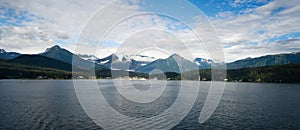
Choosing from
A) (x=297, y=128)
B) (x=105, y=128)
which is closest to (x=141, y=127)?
(x=105, y=128)

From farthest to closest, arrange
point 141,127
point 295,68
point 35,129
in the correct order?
1. point 295,68
2. point 141,127
3. point 35,129

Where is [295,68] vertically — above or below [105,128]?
above

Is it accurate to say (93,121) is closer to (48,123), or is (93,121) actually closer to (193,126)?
(48,123)

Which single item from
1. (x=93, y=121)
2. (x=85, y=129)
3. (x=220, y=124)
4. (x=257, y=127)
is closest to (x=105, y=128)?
(x=85, y=129)

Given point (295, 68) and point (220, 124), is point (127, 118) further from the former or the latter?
point (295, 68)

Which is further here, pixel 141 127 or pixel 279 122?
pixel 279 122

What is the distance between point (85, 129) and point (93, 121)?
4.79m

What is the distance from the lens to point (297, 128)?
3139 centimetres

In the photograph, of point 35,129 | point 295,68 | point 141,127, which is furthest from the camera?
point 295,68

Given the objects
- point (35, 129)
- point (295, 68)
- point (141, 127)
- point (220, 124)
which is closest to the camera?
point (35, 129)

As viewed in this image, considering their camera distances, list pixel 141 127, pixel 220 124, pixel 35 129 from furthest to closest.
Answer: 1. pixel 220 124
2. pixel 141 127
3. pixel 35 129

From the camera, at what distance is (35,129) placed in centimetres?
2747

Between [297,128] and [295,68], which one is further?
[295,68]

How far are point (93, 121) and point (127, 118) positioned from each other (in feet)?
18.2
